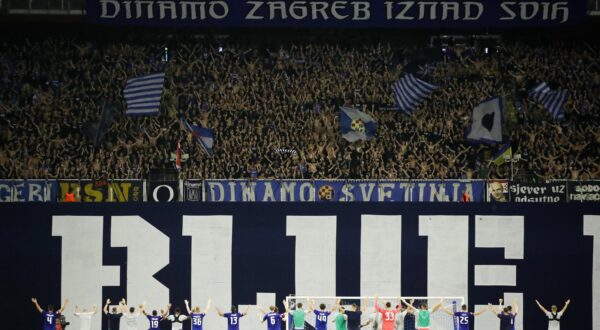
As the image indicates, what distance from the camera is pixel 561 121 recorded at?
31.0 m

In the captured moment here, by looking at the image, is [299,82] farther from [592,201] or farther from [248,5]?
[592,201]

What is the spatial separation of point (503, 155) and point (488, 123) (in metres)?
1.11

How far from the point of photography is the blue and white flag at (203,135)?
100 feet

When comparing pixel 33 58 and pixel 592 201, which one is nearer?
pixel 592 201

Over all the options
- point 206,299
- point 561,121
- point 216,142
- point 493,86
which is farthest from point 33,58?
point 561,121

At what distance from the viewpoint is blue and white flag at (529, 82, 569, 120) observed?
31062 millimetres

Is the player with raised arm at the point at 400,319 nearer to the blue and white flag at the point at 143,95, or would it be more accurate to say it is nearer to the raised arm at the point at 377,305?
the raised arm at the point at 377,305

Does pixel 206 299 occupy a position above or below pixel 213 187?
below

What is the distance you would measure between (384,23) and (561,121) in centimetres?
640

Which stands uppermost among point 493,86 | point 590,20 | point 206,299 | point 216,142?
point 590,20

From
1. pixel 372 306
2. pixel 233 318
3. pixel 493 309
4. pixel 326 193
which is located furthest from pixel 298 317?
pixel 493 309

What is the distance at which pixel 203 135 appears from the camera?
30.7 meters

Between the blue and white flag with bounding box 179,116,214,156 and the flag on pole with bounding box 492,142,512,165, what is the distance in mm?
8839

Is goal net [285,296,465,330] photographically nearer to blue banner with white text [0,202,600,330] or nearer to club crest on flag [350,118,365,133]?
blue banner with white text [0,202,600,330]
